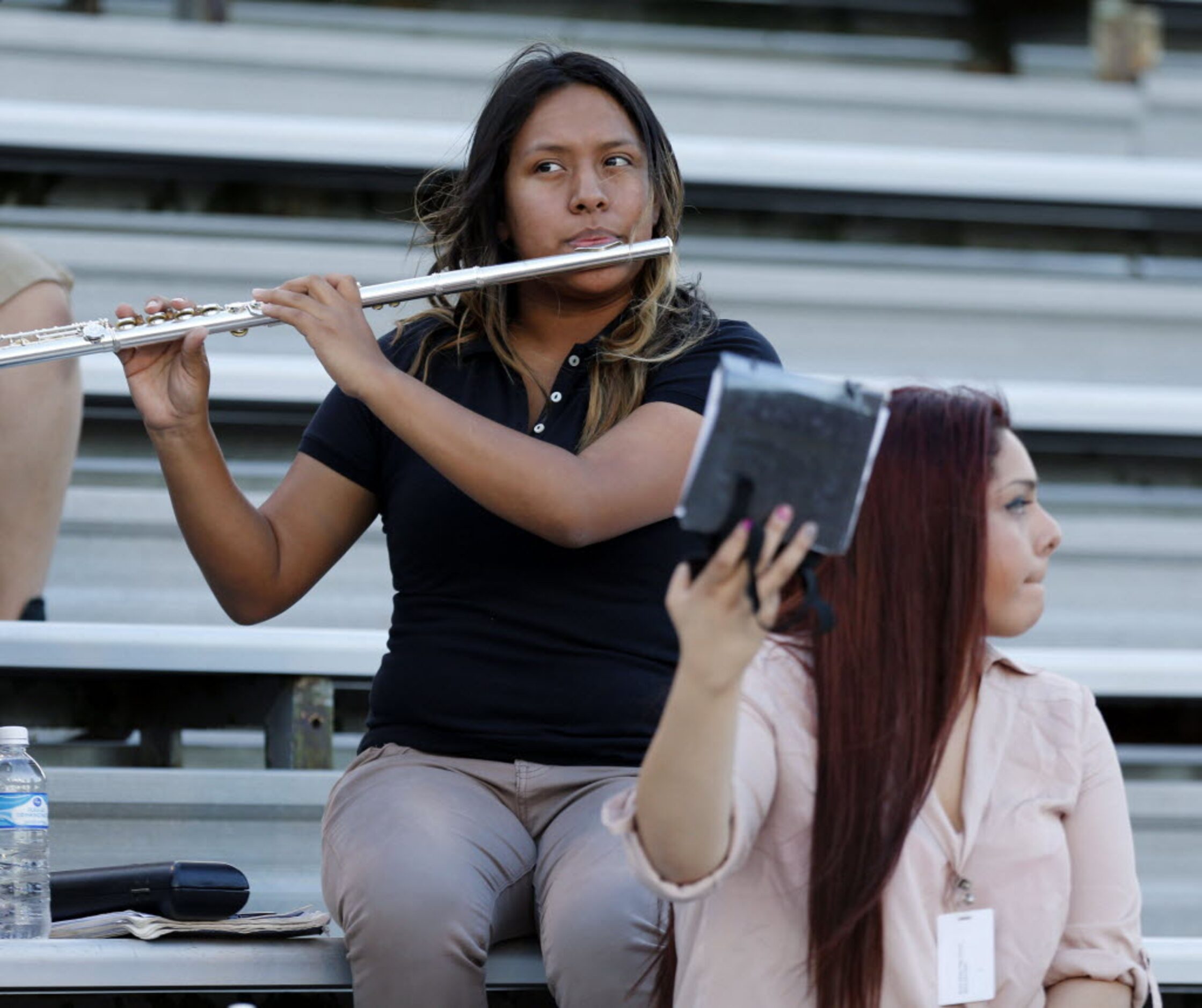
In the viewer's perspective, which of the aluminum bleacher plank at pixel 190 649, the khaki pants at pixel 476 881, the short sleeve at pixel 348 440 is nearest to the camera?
the khaki pants at pixel 476 881

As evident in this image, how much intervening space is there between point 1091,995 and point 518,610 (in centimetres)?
41

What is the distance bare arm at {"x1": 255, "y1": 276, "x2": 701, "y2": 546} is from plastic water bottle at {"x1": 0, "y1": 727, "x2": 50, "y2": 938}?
323mm

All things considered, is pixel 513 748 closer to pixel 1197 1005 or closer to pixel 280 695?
pixel 280 695

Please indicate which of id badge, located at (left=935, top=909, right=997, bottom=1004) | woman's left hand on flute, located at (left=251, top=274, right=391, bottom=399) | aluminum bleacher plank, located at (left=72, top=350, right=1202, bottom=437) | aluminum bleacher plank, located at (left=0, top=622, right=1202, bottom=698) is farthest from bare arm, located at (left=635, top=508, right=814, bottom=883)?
aluminum bleacher plank, located at (left=72, top=350, right=1202, bottom=437)

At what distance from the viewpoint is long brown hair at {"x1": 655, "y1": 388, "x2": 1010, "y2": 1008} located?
798 mm

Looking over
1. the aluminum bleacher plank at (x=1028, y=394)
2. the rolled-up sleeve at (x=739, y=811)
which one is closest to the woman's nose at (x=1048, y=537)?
the rolled-up sleeve at (x=739, y=811)

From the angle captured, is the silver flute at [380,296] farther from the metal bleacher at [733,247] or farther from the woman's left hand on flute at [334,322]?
the metal bleacher at [733,247]

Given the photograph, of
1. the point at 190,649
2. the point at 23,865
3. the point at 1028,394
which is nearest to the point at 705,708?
the point at 23,865

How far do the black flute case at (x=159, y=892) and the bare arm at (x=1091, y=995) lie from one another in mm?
493

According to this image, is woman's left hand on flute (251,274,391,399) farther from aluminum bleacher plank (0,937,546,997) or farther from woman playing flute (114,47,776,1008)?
aluminum bleacher plank (0,937,546,997)

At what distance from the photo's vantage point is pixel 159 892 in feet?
3.50

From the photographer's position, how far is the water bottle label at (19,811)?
3.51ft

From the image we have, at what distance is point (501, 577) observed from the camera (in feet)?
3.61

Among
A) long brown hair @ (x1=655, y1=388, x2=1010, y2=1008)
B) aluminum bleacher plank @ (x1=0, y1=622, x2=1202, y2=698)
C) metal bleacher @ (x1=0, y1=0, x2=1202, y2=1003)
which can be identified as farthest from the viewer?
metal bleacher @ (x1=0, y1=0, x2=1202, y2=1003)
